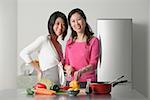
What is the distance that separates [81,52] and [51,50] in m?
0.22

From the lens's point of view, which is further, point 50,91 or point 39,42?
point 39,42

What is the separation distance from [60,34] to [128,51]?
1.23m

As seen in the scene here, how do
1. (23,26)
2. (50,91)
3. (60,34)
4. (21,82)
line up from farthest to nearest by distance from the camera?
(23,26)
(21,82)
(60,34)
(50,91)

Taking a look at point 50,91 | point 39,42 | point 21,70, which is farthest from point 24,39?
point 50,91

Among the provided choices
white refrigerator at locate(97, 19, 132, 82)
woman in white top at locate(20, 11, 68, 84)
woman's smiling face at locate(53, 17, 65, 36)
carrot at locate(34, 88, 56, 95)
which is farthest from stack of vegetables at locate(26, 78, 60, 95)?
white refrigerator at locate(97, 19, 132, 82)

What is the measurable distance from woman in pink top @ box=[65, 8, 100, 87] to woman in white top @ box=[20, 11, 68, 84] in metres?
0.07

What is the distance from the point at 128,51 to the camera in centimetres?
341

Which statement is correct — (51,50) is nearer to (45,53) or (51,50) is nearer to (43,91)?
(45,53)

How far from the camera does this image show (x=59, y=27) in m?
2.38

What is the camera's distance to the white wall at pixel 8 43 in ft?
12.3

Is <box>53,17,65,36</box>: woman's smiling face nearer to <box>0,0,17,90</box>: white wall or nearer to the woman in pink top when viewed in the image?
the woman in pink top

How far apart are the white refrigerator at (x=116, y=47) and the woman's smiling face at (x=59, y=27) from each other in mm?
1053

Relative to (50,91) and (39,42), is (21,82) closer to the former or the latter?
(39,42)

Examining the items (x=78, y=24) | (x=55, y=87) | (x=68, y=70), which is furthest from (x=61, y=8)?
(x=55, y=87)
